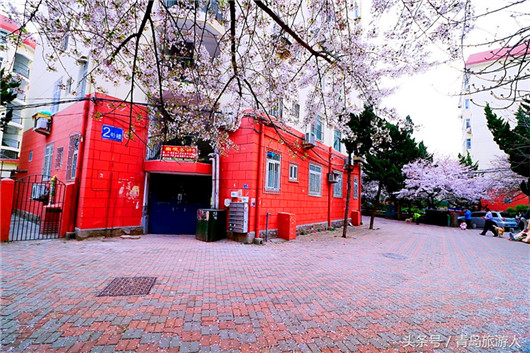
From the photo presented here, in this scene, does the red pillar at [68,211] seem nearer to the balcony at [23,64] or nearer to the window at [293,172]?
the window at [293,172]

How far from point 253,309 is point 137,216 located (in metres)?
7.90

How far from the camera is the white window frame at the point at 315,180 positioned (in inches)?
506

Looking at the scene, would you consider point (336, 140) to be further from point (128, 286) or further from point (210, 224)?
point (128, 286)

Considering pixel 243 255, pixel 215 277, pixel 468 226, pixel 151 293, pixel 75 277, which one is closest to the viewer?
pixel 151 293

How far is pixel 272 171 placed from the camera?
401 inches

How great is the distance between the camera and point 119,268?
536cm

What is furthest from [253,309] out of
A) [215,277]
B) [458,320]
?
[458,320]

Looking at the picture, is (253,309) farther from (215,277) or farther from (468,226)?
(468,226)

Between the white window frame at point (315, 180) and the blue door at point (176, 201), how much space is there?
5.27 meters

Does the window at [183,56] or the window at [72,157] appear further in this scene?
the window at [72,157]

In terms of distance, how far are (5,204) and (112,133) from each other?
356 cm

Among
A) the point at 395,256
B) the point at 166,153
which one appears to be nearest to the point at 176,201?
the point at 166,153

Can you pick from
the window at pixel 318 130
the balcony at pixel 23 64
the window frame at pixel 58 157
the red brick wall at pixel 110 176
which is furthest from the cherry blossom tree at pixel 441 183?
the balcony at pixel 23 64

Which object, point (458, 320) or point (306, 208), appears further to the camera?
point (306, 208)
